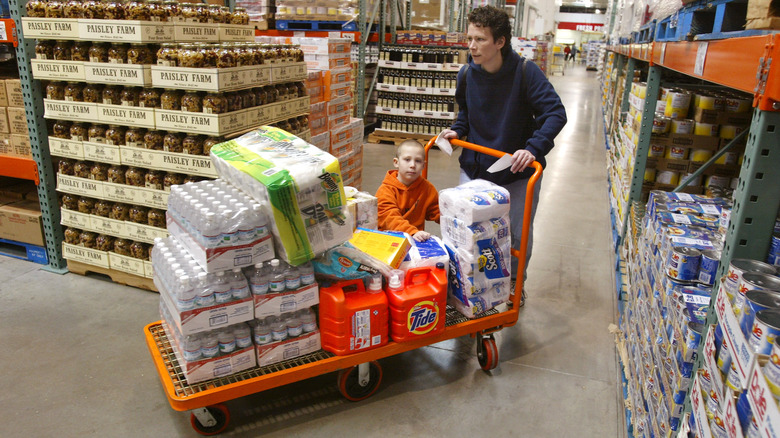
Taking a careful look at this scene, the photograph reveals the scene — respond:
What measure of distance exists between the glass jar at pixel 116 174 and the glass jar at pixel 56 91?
63 centimetres

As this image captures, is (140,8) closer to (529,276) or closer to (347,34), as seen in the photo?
(529,276)

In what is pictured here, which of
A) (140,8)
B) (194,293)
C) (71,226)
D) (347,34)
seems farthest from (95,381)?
(347,34)

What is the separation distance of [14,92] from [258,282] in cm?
315

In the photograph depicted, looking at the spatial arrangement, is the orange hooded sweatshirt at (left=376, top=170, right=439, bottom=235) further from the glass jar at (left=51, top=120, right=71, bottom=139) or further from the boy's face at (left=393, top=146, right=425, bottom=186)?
the glass jar at (left=51, top=120, right=71, bottom=139)

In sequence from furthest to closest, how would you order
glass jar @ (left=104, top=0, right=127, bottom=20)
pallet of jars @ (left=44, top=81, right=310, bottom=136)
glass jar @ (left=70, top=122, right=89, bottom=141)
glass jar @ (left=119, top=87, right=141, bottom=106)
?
glass jar @ (left=70, top=122, right=89, bottom=141)
glass jar @ (left=119, top=87, right=141, bottom=106)
glass jar @ (left=104, top=0, right=127, bottom=20)
pallet of jars @ (left=44, top=81, right=310, bottom=136)

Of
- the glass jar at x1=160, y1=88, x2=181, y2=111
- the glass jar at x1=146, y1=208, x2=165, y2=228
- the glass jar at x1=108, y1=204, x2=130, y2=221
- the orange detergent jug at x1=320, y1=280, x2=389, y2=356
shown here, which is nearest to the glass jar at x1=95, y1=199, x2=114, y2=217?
the glass jar at x1=108, y1=204, x2=130, y2=221

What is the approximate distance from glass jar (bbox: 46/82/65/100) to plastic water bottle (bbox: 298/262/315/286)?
2635 mm

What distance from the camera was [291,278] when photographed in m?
2.59

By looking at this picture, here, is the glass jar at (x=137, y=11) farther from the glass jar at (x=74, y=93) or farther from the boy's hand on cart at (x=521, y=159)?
the boy's hand on cart at (x=521, y=159)

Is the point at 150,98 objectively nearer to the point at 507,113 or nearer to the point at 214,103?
the point at 214,103

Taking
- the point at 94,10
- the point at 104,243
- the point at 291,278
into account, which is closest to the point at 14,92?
the point at 94,10

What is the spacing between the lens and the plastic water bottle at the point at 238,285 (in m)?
2.47

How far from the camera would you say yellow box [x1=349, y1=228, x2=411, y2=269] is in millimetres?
2844

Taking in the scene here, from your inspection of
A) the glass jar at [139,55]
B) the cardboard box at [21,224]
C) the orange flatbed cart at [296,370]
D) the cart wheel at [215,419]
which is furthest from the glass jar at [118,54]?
the cart wheel at [215,419]
